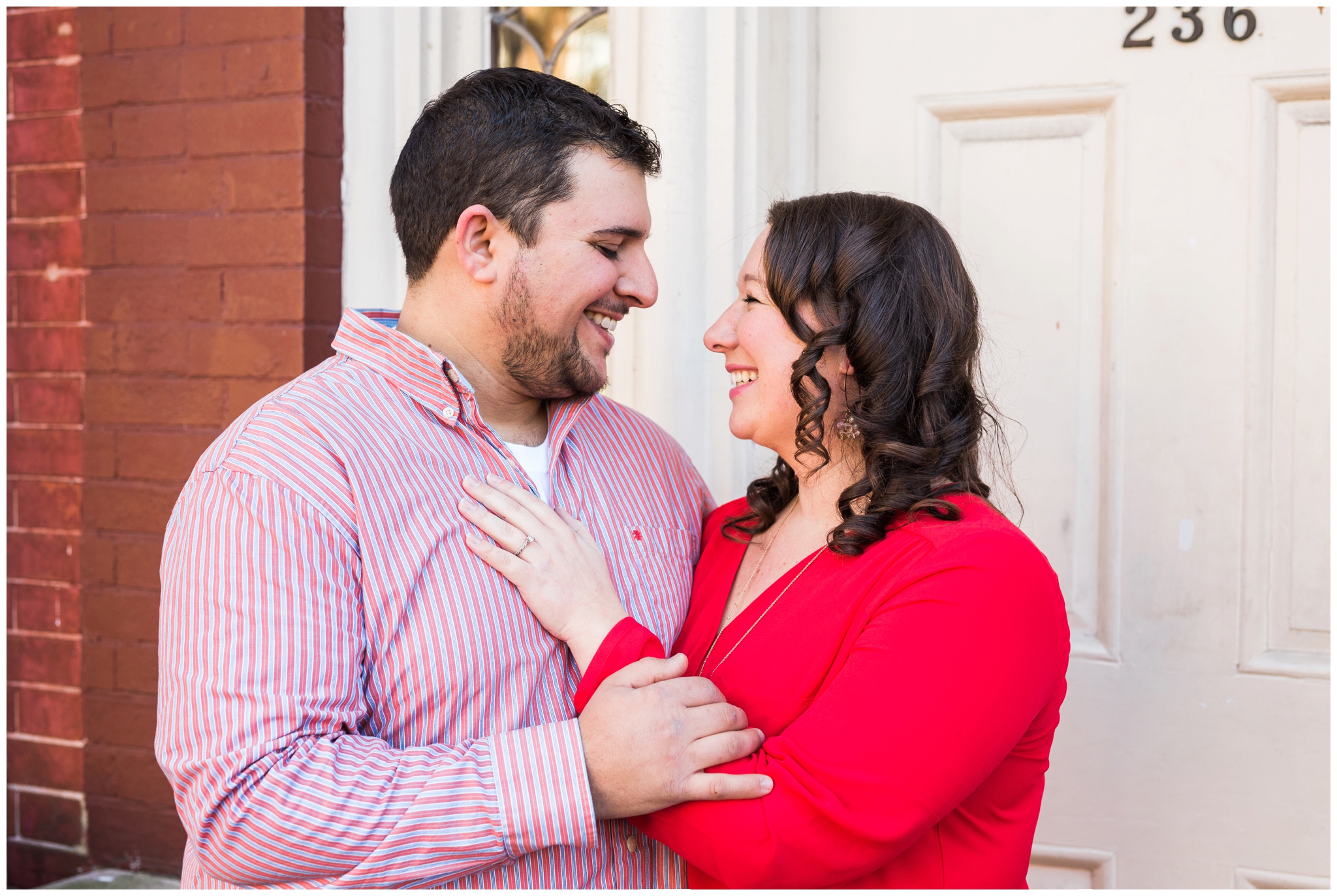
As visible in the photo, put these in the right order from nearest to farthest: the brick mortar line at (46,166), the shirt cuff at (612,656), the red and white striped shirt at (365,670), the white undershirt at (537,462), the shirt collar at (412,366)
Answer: the red and white striped shirt at (365,670), the shirt cuff at (612,656), the shirt collar at (412,366), the white undershirt at (537,462), the brick mortar line at (46,166)

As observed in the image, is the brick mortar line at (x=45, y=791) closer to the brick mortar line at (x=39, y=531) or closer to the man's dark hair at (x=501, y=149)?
the brick mortar line at (x=39, y=531)

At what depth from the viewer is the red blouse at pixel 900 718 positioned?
4.45 ft

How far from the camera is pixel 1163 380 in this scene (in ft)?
7.02

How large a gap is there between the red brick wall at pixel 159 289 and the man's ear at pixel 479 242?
0.83 metres

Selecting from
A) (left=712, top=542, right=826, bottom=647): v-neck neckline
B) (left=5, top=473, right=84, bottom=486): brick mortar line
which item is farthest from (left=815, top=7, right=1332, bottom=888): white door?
(left=5, top=473, right=84, bottom=486): brick mortar line

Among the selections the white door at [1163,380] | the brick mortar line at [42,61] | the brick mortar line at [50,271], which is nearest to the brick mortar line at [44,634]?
the brick mortar line at [50,271]

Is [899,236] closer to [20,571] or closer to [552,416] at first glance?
[552,416]

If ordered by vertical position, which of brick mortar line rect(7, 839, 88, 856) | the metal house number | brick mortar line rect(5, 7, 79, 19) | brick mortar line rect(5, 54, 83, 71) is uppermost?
brick mortar line rect(5, 7, 79, 19)

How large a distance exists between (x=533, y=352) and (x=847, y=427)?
52 centimetres

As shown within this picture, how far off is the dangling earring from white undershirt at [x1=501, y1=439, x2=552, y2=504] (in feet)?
1.56

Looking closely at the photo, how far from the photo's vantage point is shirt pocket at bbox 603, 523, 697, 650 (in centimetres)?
170

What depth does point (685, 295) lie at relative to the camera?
232 centimetres

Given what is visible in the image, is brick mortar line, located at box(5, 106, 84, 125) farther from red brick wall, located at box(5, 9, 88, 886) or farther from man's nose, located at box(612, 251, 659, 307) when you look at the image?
man's nose, located at box(612, 251, 659, 307)

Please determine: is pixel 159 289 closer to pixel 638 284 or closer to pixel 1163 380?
pixel 638 284
